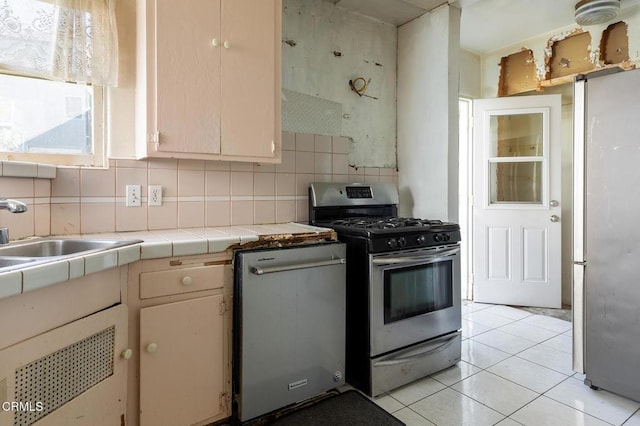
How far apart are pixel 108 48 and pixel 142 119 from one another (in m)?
0.40

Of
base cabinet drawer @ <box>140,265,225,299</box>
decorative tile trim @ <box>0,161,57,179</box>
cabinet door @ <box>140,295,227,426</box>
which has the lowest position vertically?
cabinet door @ <box>140,295,227,426</box>

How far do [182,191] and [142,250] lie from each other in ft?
2.20

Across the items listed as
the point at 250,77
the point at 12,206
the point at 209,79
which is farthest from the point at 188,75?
the point at 12,206

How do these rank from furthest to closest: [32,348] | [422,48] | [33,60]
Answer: [422,48] < [33,60] < [32,348]

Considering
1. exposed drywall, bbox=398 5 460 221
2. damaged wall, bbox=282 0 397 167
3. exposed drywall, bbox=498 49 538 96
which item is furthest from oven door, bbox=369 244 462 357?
exposed drywall, bbox=498 49 538 96

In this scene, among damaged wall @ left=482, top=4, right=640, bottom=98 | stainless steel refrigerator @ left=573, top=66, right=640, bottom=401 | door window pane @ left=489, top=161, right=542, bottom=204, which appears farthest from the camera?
door window pane @ left=489, top=161, right=542, bottom=204

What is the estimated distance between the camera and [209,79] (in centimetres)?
185

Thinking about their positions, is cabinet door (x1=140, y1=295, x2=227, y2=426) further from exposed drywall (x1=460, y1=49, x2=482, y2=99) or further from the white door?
exposed drywall (x1=460, y1=49, x2=482, y2=99)

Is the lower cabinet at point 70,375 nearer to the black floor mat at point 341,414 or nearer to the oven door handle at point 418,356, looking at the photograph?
the black floor mat at point 341,414

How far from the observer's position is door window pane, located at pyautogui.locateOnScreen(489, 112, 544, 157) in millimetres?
3605

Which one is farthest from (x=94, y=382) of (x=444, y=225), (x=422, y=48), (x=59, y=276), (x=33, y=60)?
(x=422, y=48)

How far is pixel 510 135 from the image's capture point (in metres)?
3.74

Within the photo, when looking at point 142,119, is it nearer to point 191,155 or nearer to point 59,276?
point 191,155

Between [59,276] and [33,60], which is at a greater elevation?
[33,60]
